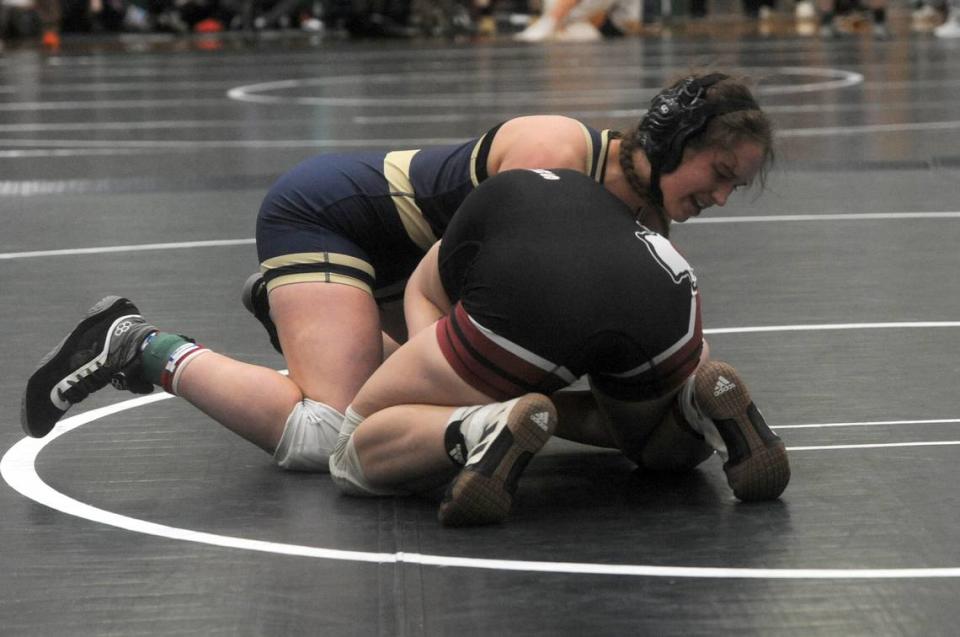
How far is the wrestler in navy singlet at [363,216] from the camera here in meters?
3.31

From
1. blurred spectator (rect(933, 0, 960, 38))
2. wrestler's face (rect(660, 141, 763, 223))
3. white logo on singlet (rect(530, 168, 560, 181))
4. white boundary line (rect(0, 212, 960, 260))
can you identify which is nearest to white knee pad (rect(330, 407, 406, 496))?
white logo on singlet (rect(530, 168, 560, 181))

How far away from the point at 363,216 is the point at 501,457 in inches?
32.5

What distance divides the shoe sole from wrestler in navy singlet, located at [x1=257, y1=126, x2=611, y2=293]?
35 centimetres

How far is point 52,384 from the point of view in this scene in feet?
10.7

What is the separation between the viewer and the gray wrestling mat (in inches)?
96.3

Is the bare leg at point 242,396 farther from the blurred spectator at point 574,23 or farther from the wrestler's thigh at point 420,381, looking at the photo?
the blurred spectator at point 574,23

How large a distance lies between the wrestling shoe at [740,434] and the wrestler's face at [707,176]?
0.28 m

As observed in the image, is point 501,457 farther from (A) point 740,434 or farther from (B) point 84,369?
(B) point 84,369

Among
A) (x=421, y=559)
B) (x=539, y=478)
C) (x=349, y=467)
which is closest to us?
(x=421, y=559)

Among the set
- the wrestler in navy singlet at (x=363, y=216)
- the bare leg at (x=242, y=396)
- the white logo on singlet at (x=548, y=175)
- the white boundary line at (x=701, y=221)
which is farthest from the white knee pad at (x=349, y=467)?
the white boundary line at (x=701, y=221)

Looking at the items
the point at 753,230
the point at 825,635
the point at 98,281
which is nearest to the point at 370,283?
the point at 825,635

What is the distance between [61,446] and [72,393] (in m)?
0.11

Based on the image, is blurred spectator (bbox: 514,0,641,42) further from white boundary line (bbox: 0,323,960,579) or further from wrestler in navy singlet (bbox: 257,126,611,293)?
white boundary line (bbox: 0,323,960,579)

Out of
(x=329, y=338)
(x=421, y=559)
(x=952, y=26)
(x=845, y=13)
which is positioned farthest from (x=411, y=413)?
(x=845, y=13)
